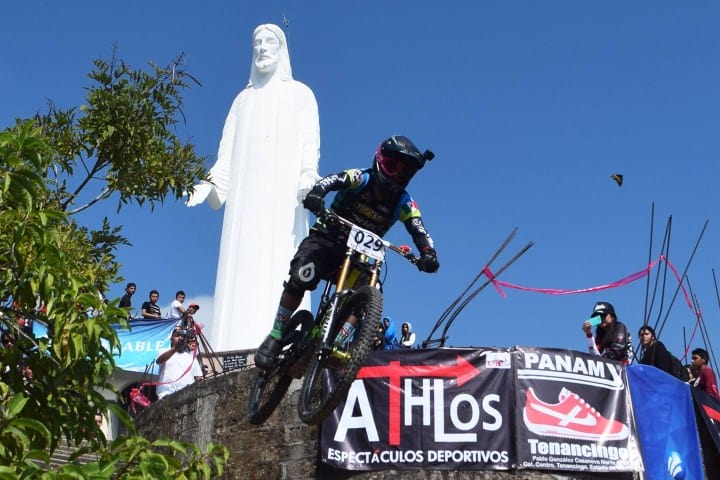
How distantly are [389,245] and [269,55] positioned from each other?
14.7 m

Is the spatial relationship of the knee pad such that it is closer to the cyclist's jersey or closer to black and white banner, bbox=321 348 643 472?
the cyclist's jersey

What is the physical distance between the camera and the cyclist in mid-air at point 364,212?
9.57 meters

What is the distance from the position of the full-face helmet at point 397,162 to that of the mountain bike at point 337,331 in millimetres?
528

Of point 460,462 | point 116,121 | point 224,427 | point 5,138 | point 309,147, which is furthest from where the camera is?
point 309,147

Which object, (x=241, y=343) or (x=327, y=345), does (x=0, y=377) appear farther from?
(x=241, y=343)

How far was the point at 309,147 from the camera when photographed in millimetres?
22547

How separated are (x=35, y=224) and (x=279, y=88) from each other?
51.9 feet

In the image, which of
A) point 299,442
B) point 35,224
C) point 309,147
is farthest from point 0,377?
point 309,147

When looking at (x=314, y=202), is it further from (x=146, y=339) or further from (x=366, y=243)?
(x=146, y=339)

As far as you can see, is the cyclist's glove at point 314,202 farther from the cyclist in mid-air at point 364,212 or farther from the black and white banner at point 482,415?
the black and white banner at point 482,415

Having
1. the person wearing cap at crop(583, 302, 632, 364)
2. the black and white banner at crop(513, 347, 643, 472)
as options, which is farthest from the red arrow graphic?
the person wearing cap at crop(583, 302, 632, 364)

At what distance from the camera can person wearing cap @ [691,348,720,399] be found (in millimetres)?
15327

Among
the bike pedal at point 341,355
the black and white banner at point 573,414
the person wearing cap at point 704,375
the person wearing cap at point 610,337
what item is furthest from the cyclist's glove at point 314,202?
the person wearing cap at point 704,375

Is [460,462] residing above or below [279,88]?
below
